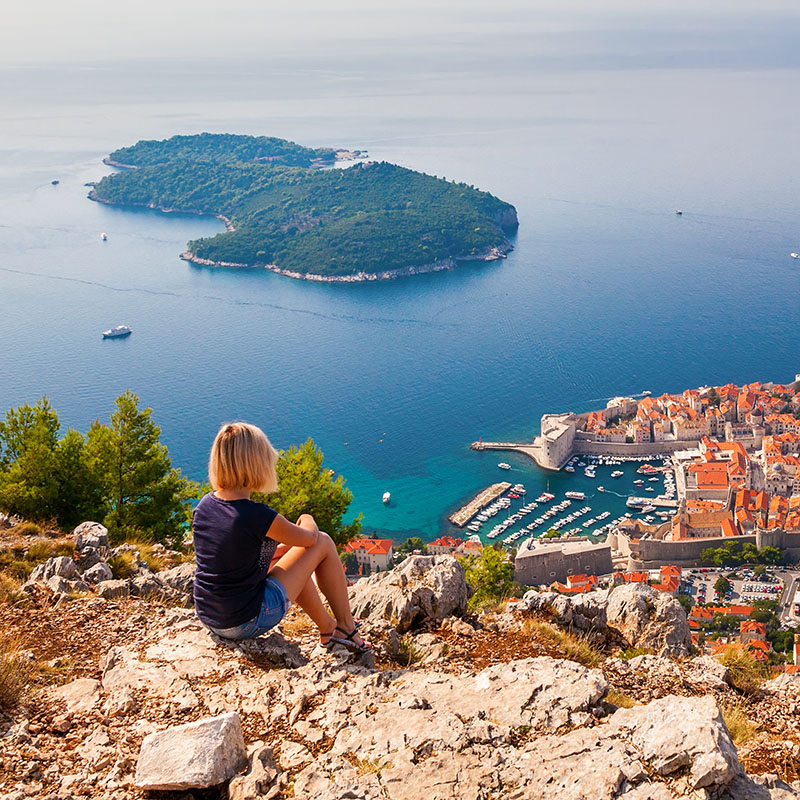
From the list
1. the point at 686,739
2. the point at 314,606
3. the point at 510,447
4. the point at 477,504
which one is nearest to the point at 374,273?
the point at 510,447

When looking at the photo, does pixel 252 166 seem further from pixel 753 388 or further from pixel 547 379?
pixel 753 388

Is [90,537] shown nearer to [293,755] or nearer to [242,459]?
[242,459]

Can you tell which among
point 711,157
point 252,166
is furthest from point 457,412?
point 711,157

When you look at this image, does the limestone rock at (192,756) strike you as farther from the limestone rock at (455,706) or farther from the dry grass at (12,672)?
the dry grass at (12,672)

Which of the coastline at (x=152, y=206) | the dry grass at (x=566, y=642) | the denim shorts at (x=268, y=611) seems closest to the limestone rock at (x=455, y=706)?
the denim shorts at (x=268, y=611)

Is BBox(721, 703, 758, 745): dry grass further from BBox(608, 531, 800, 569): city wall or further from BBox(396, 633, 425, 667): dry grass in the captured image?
BBox(608, 531, 800, 569): city wall
